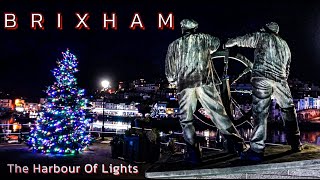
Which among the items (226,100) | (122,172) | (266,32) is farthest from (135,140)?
(266,32)

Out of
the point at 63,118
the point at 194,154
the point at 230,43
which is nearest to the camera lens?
the point at 194,154

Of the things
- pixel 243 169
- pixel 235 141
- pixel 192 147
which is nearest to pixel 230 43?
pixel 235 141

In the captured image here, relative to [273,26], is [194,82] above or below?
below

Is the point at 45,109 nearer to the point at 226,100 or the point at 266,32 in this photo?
the point at 226,100

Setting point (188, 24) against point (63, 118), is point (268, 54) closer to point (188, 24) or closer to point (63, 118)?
point (188, 24)

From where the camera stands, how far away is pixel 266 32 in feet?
22.2

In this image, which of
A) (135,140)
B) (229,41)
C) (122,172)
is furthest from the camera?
(135,140)

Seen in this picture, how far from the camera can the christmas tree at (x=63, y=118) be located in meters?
13.2

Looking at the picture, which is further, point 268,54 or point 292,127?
point 292,127

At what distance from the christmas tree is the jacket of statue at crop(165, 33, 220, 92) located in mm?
7382

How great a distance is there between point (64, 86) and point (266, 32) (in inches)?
359

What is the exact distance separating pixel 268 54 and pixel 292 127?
1638mm

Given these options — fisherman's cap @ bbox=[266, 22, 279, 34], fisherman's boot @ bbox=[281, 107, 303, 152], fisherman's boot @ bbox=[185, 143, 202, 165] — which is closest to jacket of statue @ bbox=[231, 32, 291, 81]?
fisherman's cap @ bbox=[266, 22, 279, 34]

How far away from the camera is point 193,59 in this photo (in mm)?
6594
